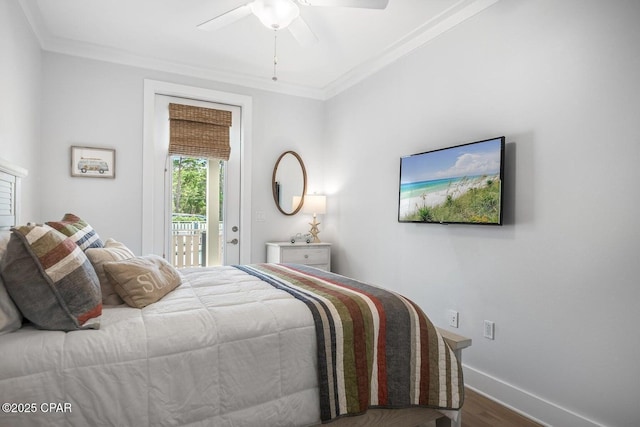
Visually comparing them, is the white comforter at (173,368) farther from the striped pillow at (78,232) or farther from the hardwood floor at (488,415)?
the hardwood floor at (488,415)

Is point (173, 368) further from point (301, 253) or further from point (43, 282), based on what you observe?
point (301, 253)

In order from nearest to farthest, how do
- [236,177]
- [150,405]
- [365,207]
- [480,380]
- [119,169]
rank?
[150,405]
[480,380]
[119,169]
[365,207]
[236,177]

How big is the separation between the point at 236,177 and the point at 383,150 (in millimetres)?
1623

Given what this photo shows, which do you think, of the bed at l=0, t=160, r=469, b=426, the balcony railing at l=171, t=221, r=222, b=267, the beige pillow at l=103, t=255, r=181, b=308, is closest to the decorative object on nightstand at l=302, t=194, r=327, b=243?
the balcony railing at l=171, t=221, r=222, b=267

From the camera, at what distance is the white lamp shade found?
408 cm

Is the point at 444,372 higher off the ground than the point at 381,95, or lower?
lower

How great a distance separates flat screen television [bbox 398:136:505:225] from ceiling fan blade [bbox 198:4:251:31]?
1.61 metres

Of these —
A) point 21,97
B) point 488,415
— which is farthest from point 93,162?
point 488,415

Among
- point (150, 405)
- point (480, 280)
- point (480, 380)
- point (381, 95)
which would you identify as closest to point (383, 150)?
point (381, 95)

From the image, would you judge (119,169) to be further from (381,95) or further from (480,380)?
(480,380)

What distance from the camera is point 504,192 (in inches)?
87.5

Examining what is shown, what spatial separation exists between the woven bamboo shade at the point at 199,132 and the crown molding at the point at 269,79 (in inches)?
14.4

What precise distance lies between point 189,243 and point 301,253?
1.16 meters

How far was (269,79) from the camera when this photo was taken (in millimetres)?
3984
